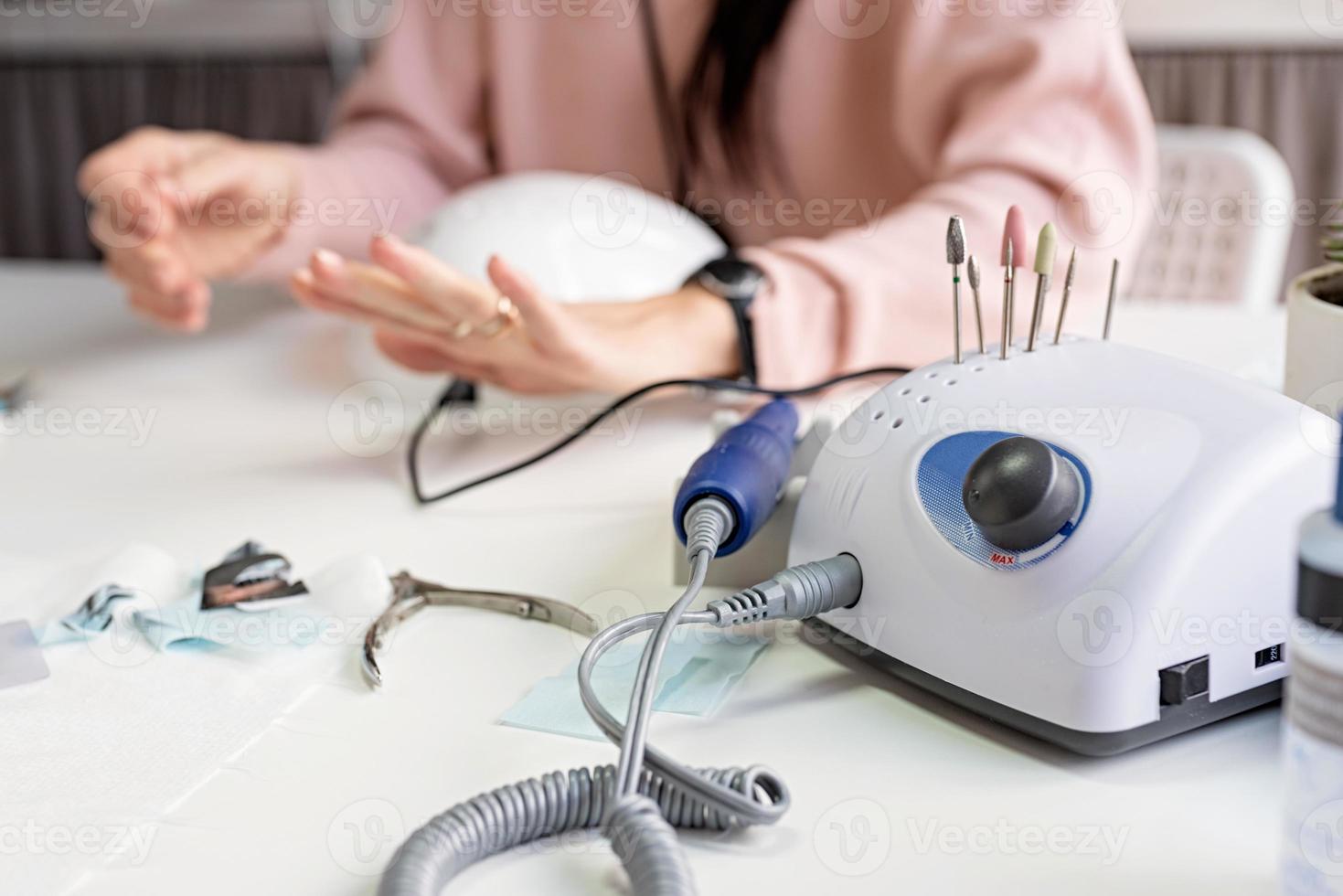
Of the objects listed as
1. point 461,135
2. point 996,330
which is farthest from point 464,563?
point 461,135

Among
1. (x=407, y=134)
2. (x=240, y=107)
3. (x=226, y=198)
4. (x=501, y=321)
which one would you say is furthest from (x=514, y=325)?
(x=240, y=107)

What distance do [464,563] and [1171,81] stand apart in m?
1.54

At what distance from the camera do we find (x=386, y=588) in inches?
17.3

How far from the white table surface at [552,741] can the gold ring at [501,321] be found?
0.21 ft

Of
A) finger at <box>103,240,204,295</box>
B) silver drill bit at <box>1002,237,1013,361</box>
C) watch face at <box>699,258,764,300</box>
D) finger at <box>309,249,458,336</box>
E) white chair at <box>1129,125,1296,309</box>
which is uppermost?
silver drill bit at <box>1002,237,1013,361</box>

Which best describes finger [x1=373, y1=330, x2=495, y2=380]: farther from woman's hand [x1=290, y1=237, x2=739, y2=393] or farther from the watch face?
the watch face

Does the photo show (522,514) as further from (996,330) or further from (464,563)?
(996,330)

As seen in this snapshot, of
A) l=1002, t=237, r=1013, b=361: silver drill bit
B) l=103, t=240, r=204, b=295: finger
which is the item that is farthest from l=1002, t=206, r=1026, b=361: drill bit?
l=103, t=240, r=204, b=295: finger

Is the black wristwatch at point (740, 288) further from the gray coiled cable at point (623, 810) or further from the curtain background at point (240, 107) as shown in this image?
the curtain background at point (240, 107)

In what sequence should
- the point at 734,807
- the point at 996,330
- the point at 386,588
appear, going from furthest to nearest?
the point at 996,330, the point at 386,588, the point at 734,807

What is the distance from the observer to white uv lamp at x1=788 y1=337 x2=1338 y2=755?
0.32 metres

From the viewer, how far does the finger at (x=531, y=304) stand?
55cm

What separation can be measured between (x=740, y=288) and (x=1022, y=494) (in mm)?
349

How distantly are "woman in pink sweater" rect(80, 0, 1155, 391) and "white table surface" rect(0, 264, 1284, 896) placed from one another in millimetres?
74
